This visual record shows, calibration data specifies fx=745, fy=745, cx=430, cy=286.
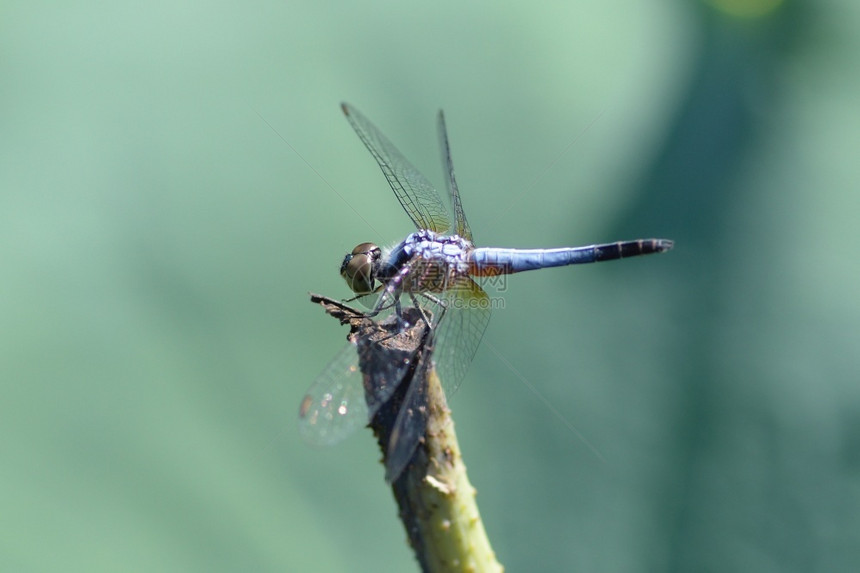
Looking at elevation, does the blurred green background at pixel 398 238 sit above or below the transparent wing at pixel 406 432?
above

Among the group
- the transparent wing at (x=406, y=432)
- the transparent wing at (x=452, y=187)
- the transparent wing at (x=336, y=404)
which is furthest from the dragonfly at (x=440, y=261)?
the transparent wing at (x=406, y=432)

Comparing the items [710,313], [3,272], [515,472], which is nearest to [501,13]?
[710,313]

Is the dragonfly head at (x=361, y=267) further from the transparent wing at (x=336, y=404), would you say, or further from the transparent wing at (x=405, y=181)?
the transparent wing at (x=336, y=404)

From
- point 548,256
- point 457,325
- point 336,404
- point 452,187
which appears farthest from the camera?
point 548,256

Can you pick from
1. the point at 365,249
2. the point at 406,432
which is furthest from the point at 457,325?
the point at 406,432

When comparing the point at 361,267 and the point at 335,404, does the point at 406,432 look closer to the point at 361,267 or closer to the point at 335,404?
the point at 335,404
